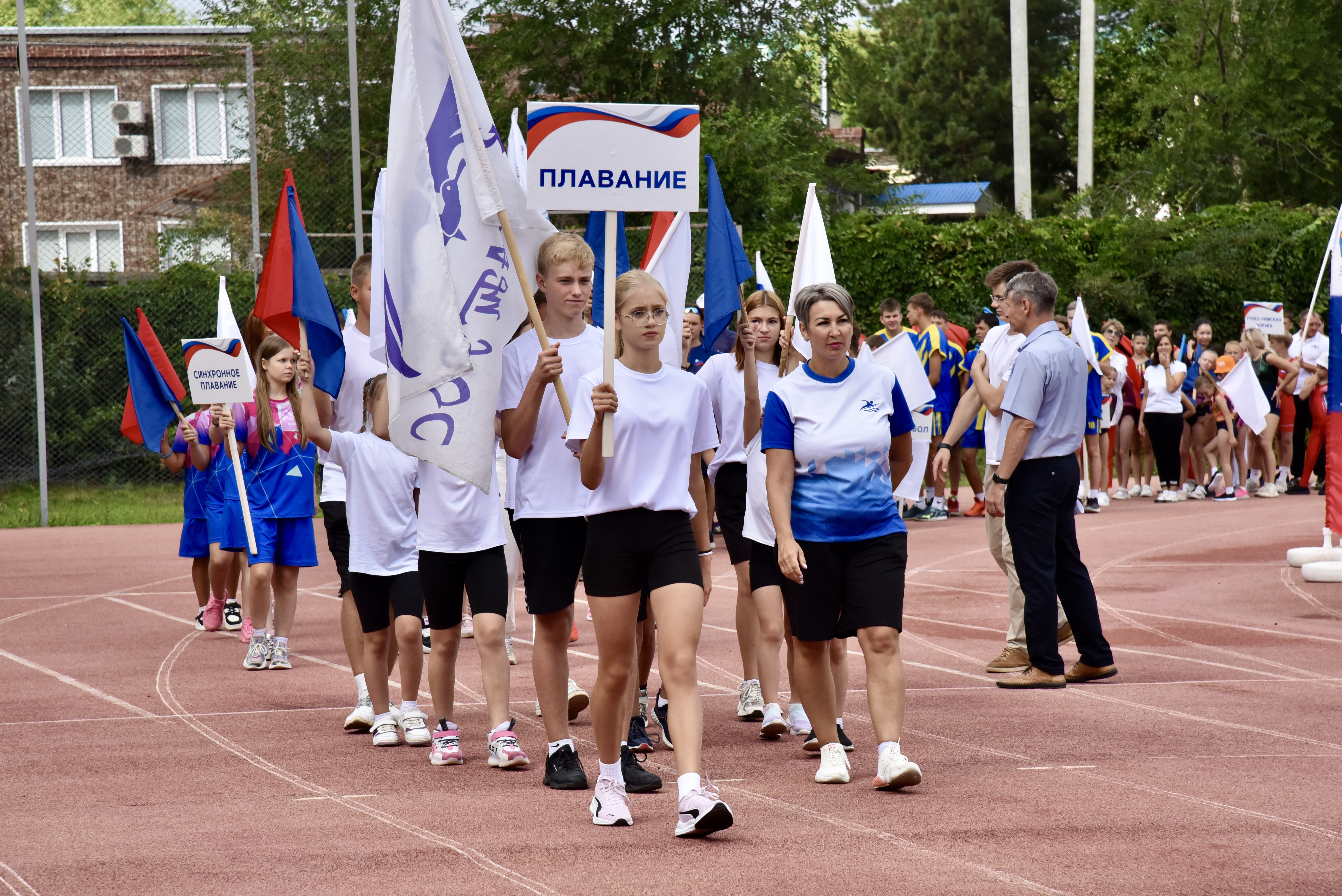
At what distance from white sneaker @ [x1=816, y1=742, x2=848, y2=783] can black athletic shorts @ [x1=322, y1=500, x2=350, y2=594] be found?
2.90m

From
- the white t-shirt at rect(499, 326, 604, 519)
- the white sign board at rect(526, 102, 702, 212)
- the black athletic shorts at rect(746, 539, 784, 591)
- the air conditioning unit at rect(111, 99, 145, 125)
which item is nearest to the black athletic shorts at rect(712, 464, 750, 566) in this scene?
the black athletic shorts at rect(746, 539, 784, 591)

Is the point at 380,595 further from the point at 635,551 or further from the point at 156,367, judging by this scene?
the point at 156,367

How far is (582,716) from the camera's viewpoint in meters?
8.00

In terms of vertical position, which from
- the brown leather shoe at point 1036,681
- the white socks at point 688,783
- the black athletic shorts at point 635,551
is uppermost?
the black athletic shorts at point 635,551

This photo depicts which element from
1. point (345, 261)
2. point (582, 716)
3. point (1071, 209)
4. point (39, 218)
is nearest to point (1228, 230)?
point (1071, 209)

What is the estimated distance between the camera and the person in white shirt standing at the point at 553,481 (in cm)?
603

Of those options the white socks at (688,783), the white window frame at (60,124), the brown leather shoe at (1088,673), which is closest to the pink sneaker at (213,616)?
the brown leather shoe at (1088,673)

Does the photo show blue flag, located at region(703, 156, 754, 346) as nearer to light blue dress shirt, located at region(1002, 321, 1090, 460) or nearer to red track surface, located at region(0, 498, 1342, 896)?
light blue dress shirt, located at region(1002, 321, 1090, 460)

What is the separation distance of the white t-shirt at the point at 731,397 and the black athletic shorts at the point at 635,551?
190cm

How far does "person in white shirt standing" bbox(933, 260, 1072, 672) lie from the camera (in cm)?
888

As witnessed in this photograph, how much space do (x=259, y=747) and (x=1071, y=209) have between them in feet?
74.1

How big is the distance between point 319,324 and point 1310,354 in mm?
15873

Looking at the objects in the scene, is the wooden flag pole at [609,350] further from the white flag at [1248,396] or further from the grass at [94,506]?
the grass at [94,506]

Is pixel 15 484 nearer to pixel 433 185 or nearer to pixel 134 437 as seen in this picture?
pixel 134 437
